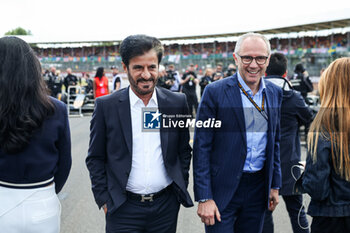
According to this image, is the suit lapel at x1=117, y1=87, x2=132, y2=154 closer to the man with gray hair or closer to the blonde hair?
the man with gray hair

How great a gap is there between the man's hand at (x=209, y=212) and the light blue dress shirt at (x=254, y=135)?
34 centimetres

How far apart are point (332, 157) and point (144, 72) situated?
1268 millimetres

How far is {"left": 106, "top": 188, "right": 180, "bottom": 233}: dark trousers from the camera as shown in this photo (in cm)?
219

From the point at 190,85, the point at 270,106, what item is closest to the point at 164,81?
the point at 190,85

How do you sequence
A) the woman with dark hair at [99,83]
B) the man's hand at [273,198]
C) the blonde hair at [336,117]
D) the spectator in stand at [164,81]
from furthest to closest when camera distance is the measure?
the woman with dark hair at [99,83], the spectator in stand at [164,81], the man's hand at [273,198], the blonde hair at [336,117]

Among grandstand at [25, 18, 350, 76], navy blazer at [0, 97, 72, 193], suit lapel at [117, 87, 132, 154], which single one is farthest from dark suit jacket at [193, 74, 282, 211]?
grandstand at [25, 18, 350, 76]

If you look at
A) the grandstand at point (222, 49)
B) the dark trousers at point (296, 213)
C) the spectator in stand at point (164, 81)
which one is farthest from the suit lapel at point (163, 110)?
the grandstand at point (222, 49)

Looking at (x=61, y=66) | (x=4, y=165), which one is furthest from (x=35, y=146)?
(x=61, y=66)

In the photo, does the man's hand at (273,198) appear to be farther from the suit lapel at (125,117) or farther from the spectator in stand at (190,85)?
the spectator in stand at (190,85)

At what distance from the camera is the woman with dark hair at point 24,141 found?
1.83m

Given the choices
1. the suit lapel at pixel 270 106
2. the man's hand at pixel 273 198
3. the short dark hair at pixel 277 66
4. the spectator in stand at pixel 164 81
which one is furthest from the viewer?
the spectator in stand at pixel 164 81

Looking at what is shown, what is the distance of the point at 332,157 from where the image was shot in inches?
83.6

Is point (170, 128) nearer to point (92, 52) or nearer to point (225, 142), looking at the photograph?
point (225, 142)

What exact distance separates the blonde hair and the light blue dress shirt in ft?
1.08
